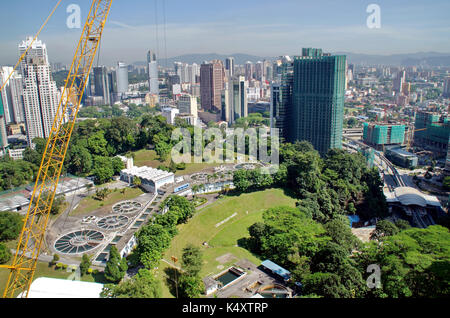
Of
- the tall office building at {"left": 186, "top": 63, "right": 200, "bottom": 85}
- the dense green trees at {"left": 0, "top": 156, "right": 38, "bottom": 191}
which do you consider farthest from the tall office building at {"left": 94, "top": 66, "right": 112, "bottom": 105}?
the dense green trees at {"left": 0, "top": 156, "right": 38, "bottom": 191}

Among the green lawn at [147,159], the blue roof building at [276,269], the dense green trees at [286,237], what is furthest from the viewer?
the green lawn at [147,159]

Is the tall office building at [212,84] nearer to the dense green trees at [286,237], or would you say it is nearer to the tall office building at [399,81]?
the tall office building at [399,81]

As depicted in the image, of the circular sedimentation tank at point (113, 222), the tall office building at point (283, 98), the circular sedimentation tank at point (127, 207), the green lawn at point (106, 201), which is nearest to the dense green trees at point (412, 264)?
the circular sedimentation tank at point (113, 222)

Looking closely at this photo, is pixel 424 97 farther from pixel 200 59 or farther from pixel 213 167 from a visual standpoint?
pixel 213 167

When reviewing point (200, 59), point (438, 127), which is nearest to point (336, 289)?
point (438, 127)

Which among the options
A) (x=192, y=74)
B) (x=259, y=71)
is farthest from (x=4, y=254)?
(x=259, y=71)
